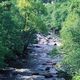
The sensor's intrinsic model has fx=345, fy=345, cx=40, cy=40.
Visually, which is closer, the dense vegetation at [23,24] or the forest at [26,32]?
the forest at [26,32]

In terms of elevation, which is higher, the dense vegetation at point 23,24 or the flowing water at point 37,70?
the dense vegetation at point 23,24

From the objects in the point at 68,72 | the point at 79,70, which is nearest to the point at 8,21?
the point at 68,72

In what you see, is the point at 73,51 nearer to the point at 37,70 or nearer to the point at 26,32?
the point at 37,70

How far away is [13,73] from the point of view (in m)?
50.4

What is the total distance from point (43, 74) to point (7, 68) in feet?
19.3

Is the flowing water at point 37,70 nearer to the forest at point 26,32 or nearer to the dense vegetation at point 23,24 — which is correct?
the forest at point 26,32

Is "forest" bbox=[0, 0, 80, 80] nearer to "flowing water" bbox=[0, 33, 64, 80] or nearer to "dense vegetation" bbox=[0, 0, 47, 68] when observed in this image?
"dense vegetation" bbox=[0, 0, 47, 68]

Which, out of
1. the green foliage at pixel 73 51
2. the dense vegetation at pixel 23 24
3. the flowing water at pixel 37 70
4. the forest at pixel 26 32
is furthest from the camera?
the dense vegetation at pixel 23 24

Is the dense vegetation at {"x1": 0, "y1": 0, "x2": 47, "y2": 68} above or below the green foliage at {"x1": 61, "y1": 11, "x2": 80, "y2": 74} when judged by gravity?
above

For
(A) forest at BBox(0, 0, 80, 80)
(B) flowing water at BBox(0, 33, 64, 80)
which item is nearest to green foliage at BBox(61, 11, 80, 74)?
(A) forest at BBox(0, 0, 80, 80)

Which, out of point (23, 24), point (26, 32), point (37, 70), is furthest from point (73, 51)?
point (26, 32)

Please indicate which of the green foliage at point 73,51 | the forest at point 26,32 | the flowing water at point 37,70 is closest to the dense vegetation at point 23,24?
the forest at point 26,32

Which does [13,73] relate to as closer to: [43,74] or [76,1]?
[43,74]

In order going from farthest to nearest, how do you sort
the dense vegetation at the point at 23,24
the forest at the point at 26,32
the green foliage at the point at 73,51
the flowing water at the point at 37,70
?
the dense vegetation at the point at 23,24
the flowing water at the point at 37,70
the forest at the point at 26,32
the green foliage at the point at 73,51
